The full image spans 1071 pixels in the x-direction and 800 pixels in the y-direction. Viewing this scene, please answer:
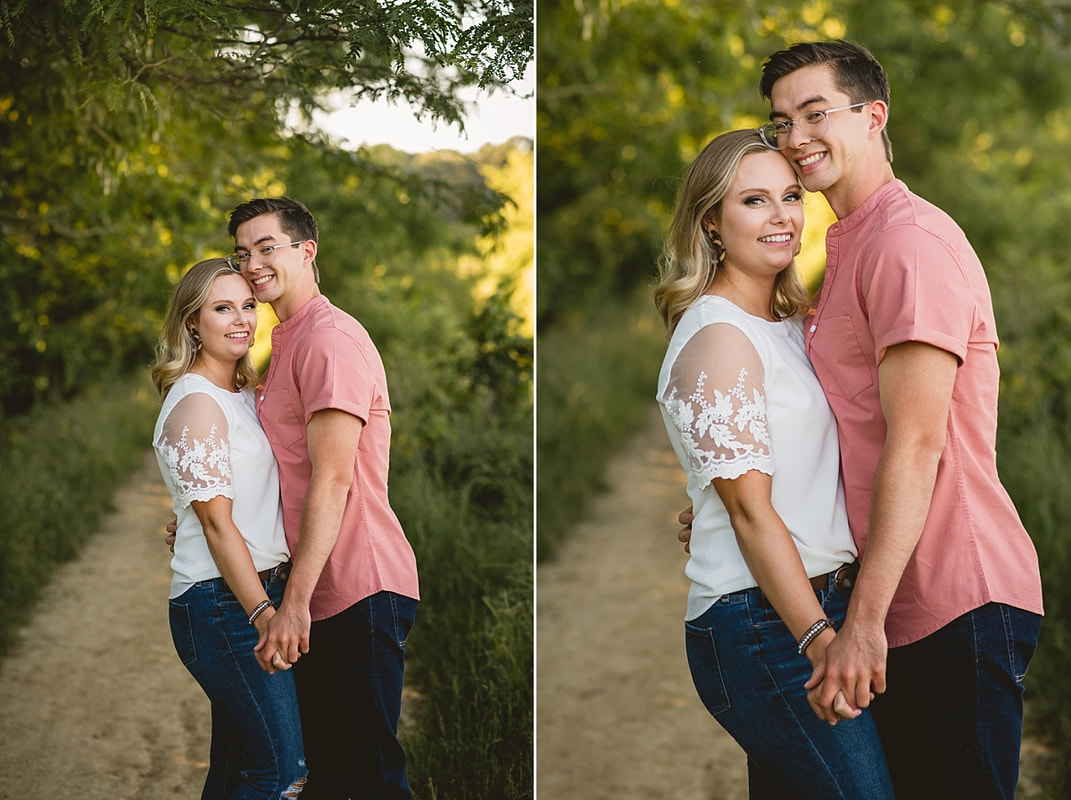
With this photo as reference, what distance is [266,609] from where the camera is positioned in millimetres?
2416

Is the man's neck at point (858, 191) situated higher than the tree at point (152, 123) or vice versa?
the tree at point (152, 123)

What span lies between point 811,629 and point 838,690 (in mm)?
127

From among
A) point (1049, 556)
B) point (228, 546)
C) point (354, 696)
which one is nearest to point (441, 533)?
point (354, 696)

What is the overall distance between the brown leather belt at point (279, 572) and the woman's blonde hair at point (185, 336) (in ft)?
1.44

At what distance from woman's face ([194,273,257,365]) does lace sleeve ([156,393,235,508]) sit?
0.13 meters

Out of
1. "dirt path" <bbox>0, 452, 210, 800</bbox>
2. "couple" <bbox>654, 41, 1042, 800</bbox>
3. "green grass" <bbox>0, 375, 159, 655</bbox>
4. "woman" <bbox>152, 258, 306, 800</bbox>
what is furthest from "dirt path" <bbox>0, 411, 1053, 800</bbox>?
"couple" <bbox>654, 41, 1042, 800</bbox>

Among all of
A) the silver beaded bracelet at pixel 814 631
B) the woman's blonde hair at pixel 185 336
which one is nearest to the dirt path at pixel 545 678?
the woman's blonde hair at pixel 185 336

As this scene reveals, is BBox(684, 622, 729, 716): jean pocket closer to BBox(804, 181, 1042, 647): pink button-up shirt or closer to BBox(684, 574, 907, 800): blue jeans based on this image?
BBox(684, 574, 907, 800): blue jeans

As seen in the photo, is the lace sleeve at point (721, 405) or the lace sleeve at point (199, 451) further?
the lace sleeve at point (199, 451)

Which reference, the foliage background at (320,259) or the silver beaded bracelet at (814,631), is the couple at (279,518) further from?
the silver beaded bracelet at (814,631)

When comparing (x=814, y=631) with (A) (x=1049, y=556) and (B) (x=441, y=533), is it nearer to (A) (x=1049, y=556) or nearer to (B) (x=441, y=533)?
(B) (x=441, y=533)

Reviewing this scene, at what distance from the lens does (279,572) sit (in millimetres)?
2453

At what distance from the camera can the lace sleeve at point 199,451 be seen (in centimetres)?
237

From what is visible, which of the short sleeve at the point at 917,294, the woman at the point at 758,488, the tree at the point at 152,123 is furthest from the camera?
the tree at the point at 152,123
